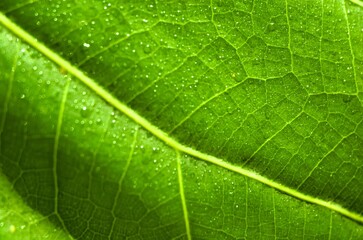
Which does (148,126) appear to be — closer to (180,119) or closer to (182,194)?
(180,119)

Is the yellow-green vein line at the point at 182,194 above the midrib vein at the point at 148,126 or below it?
below

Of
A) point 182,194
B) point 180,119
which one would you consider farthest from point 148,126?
point 182,194

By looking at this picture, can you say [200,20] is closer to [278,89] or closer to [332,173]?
[278,89]

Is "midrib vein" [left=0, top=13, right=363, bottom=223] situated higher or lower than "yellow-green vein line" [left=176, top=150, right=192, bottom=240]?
higher

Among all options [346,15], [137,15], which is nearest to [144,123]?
[137,15]

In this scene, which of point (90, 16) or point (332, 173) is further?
point (332, 173)
